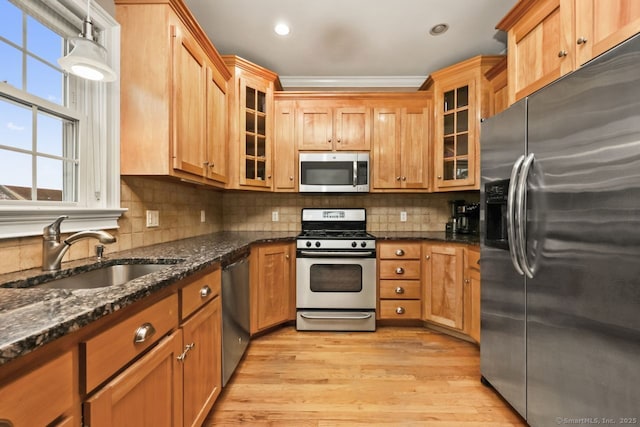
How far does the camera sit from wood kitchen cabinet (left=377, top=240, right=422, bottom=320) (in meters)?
2.73

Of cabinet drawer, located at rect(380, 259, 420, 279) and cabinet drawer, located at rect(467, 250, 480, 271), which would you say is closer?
cabinet drawer, located at rect(467, 250, 480, 271)

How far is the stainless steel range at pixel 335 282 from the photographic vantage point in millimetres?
2672

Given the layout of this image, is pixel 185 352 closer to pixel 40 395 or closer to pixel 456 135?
pixel 40 395

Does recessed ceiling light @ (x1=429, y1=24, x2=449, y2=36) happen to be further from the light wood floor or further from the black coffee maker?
the light wood floor

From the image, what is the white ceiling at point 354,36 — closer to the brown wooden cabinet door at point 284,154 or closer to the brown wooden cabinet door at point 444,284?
the brown wooden cabinet door at point 284,154

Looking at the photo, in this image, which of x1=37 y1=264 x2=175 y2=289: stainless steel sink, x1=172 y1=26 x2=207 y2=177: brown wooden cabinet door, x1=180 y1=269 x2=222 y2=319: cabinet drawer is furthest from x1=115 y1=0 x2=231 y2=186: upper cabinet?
x1=180 y1=269 x2=222 y2=319: cabinet drawer

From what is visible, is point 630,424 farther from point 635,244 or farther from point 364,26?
point 364,26

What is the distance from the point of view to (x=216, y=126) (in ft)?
7.63

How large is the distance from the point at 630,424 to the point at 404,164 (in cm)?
234

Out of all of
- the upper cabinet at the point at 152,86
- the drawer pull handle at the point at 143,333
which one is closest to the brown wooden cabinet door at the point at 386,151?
the upper cabinet at the point at 152,86

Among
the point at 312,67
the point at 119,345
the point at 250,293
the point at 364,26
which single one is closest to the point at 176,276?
the point at 119,345

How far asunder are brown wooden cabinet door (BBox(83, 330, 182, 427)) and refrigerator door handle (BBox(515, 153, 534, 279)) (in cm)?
161

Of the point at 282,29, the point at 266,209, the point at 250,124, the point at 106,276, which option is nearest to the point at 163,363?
the point at 106,276

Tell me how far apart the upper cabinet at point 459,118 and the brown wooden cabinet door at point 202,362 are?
2326mm
